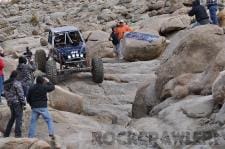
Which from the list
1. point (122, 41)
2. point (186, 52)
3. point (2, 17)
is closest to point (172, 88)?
point (186, 52)

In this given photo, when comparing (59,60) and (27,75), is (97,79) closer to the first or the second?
(59,60)

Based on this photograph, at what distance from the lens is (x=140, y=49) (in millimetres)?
21891

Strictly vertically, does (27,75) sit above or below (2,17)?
above

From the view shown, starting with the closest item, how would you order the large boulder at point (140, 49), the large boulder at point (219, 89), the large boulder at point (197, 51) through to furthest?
1. the large boulder at point (219, 89)
2. the large boulder at point (197, 51)
3. the large boulder at point (140, 49)

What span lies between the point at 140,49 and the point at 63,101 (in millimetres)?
7515

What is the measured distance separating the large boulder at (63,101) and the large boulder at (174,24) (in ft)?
34.9

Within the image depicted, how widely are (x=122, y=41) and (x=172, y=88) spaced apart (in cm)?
838

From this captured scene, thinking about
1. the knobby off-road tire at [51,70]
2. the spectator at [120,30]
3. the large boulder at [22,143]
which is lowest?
the knobby off-road tire at [51,70]

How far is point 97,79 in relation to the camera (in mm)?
18750

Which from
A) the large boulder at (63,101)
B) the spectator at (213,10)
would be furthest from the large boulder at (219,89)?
the spectator at (213,10)

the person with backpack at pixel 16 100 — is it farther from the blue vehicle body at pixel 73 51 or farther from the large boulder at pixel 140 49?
the large boulder at pixel 140 49

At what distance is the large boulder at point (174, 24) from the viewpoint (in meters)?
24.9

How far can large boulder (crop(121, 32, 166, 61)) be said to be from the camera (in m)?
21.9

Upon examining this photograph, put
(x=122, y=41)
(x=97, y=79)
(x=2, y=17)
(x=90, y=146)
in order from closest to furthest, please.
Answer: (x=90, y=146), (x=97, y=79), (x=122, y=41), (x=2, y=17)
